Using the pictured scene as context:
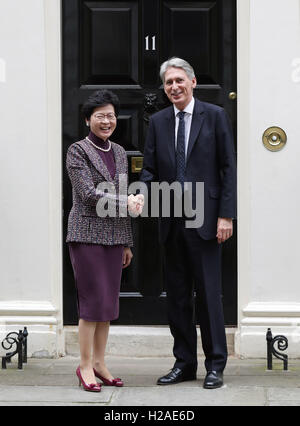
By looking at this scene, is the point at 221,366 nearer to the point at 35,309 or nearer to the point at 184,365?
the point at 184,365

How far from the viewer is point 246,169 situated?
6566 millimetres

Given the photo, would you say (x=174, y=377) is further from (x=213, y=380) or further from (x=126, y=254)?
(x=126, y=254)

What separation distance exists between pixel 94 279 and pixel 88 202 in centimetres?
46

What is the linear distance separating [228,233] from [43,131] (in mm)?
1690

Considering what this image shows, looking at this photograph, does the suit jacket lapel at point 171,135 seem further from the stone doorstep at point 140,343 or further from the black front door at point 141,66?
the stone doorstep at point 140,343

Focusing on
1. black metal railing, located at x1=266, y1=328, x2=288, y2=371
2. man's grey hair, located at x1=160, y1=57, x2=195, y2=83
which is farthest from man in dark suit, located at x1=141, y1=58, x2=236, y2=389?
black metal railing, located at x1=266, y1=328, x2=288, y2=371


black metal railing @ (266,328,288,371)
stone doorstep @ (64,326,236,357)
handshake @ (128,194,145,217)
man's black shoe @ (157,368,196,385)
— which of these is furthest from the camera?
stone doorstep @ (64,326,236,357)

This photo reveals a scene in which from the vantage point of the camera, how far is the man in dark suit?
5.66 metres

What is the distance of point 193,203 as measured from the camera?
18.7 ft

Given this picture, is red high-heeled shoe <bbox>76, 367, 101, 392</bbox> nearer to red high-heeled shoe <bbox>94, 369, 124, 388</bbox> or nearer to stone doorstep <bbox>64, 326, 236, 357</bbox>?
red high-heeled shoe <bbox>94, 369, 124, 388</bbox>

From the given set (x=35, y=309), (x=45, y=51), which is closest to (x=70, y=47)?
(x=45, y=51)

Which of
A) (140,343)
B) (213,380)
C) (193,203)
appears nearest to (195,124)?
(193,203)

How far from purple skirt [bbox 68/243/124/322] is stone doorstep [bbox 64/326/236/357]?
1.11 metres

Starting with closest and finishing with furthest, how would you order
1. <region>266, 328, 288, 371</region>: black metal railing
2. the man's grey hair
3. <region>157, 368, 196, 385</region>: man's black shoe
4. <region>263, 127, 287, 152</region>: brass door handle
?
the man's grey hair, <region>157, 368, 196, 385</region>: man's black shoe, <region>266, 328, 288, 371</region>: black metal railing, <region>263, 127, 287, 152</region>: brass door handle
